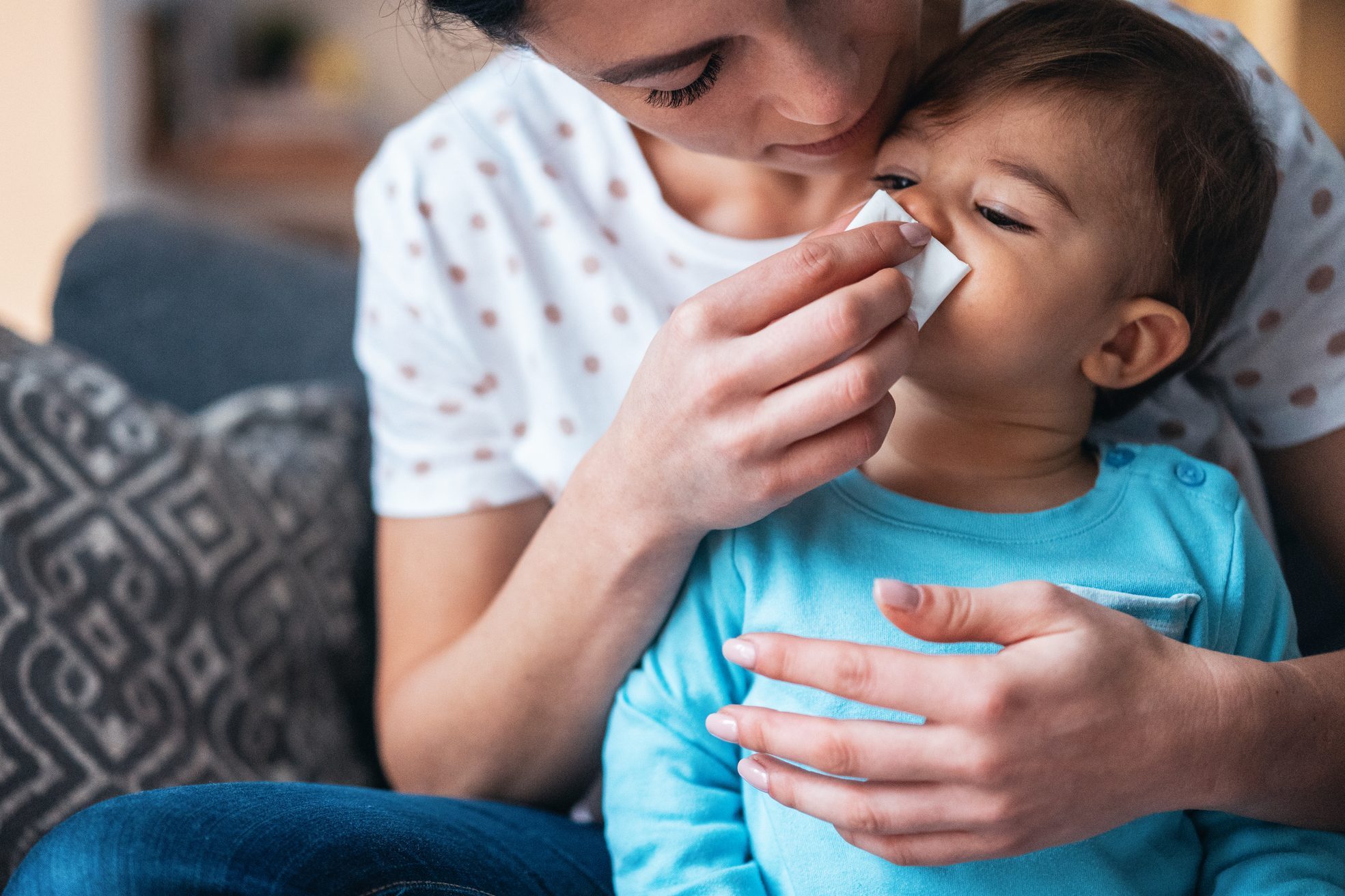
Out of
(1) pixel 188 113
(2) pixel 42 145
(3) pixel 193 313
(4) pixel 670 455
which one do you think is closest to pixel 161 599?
(3) pixel 193 313

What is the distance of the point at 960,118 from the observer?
894 mm

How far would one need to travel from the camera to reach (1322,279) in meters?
0.99

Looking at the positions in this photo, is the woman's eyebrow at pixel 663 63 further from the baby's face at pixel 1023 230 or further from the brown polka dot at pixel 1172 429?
the brown polka dot at pixel 1172 429

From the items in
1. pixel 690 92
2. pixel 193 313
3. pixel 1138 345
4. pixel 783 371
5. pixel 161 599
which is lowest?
pixel 161 599

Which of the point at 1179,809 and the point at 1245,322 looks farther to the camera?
the point at 1245,322

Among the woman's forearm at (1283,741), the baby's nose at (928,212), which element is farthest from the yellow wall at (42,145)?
the woman's forearm at (1283,741)

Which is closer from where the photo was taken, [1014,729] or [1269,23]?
[1014,729]

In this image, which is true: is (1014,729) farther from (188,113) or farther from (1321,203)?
(188,113)

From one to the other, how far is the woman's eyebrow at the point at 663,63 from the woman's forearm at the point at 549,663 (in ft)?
0.96

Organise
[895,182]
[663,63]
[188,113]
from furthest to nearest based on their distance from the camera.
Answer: [188,113], [895,182], [663,63]

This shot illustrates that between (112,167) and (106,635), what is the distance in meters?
3.33

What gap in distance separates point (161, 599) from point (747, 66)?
83 centimetres

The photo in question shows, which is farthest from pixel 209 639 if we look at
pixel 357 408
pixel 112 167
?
pixel 112 167

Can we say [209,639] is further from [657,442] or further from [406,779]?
[657,442]
